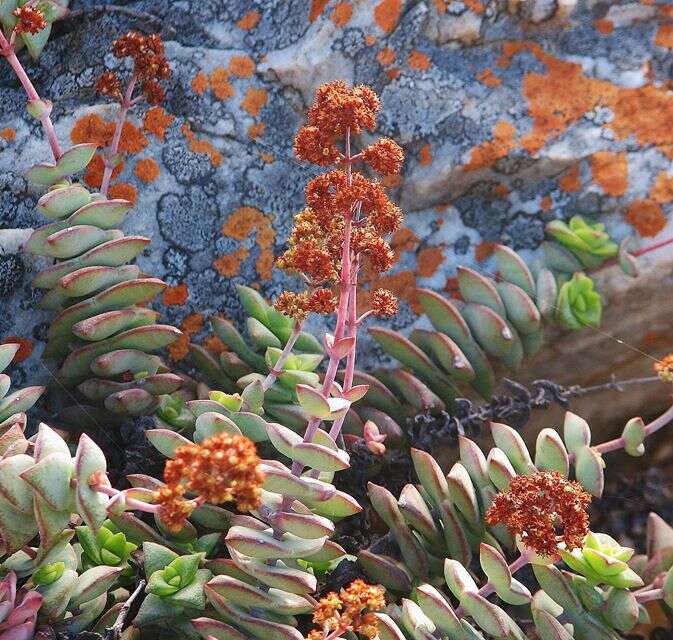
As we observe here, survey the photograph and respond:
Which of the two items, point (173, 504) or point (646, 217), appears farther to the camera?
point (646, 217)

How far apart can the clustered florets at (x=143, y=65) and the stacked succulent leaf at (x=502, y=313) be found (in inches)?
26.7

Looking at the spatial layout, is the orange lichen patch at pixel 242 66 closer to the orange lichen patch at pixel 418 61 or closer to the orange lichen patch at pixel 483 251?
the orange lichen patch at pixel 418 61

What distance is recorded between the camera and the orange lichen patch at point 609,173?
219 centimetres

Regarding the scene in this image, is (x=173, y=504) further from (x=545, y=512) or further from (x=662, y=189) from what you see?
(x=662, y=189)

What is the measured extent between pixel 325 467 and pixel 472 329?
2.44 feet

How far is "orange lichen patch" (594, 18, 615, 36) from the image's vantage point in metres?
2.26

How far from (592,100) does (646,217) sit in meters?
0.31

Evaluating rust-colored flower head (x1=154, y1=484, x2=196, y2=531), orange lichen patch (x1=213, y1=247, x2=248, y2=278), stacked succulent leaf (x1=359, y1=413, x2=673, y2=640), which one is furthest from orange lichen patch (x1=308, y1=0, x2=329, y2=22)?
rust-colored flower head (x1=154, y1=484, x2=196, y2=531)

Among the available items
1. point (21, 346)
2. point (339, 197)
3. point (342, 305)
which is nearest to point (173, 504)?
point (342, 305)

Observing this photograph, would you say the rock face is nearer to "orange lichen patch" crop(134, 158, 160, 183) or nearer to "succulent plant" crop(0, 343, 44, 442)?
"orange lichen patch" crop(134, 158, 160, 183)

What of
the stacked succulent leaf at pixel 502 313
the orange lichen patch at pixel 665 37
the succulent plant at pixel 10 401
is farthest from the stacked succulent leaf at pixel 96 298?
the orange lichen patch at pixel 665 37

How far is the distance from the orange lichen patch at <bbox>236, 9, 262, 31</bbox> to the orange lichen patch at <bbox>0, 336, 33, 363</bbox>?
866 millimetres

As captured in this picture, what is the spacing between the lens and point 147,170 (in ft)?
6.63

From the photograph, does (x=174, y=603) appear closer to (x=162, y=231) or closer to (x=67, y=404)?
(x=67, y=404)
